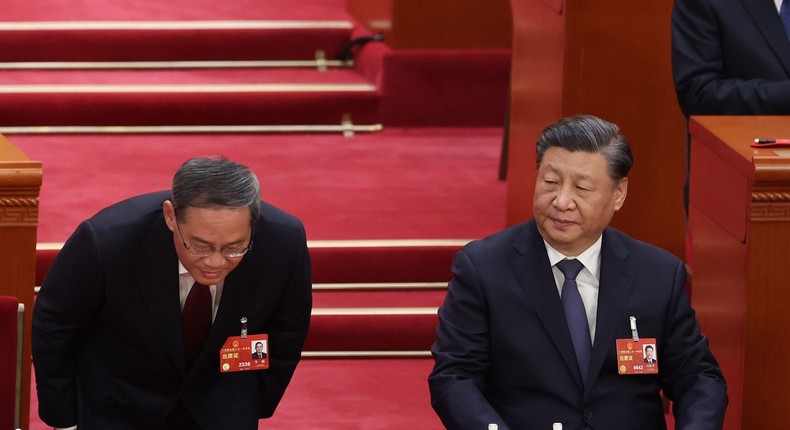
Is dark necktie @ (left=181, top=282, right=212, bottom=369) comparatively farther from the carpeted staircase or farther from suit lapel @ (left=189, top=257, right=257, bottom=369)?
the carpeted staircase

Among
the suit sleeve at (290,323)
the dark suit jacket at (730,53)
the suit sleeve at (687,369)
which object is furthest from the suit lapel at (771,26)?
the suit sleeve at (290,323)

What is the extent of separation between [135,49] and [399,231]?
7.91 feet

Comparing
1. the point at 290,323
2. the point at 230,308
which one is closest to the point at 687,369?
the point at 290,323

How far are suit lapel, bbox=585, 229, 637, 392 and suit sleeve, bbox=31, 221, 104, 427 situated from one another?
1112mm

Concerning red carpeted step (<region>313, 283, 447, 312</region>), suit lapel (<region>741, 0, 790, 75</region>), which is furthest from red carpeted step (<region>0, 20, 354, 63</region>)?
suit lapel (<region>741, 0, 790, 75</region>)

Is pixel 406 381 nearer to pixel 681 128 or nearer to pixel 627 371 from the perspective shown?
pixel 681 128

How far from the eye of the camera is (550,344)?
10.9 ft

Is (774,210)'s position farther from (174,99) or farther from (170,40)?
(170,40)

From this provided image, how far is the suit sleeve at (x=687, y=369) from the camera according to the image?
3.27m

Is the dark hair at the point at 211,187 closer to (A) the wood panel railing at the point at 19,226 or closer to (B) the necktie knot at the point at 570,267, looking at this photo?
(B) the necktie knot at the point at 570,267

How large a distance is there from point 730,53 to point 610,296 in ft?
4.28

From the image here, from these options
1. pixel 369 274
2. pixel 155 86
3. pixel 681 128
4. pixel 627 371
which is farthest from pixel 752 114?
pixel 155 86

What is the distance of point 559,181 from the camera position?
3295 millimetres

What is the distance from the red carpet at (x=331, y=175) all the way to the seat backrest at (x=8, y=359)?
6.77ft
